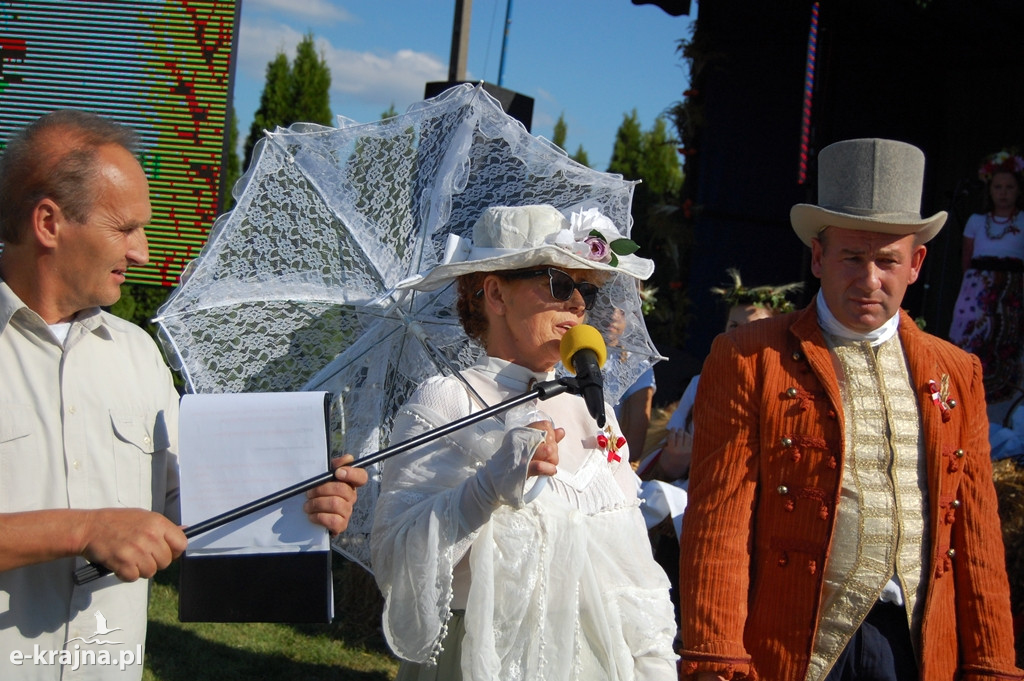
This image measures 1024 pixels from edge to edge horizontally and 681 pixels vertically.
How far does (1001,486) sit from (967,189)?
3.80 metres

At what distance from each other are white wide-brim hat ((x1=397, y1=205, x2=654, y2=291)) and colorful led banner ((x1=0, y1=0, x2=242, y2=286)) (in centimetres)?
385

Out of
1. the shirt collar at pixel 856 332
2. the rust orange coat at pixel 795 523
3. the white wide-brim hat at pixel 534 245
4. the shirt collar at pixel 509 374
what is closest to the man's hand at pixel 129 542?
the shirt collar at pixel 509 374

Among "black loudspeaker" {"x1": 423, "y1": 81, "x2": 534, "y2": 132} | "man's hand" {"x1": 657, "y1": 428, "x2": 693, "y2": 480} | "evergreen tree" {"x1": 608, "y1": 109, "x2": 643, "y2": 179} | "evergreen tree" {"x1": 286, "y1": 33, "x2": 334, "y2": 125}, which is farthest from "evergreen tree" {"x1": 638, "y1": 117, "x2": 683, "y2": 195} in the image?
"man's hand" {"x1": 657, "y1": 428, "x2": 693, "y2": 480}

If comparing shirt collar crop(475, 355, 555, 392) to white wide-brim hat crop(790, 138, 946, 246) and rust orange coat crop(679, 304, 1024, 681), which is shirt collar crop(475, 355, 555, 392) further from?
white wide-brim hat crop(790, 138, 946, 246)

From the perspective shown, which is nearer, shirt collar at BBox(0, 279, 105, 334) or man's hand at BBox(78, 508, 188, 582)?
man's hand at BBox(78, 508, 188, 582)

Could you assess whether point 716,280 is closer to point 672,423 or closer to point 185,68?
point 672,423

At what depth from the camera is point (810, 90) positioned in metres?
8.63

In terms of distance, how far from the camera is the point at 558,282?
2518mm

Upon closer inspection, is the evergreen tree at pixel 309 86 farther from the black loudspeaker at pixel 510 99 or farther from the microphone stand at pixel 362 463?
the microphone stand at pixel 362 463

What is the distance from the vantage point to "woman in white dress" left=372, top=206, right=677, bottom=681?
2.16 m

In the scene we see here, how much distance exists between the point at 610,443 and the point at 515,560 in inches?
18.2

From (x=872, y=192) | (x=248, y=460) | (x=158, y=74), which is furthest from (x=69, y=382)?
(x=158, y=74)

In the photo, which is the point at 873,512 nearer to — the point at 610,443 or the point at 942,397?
the point at 942,397

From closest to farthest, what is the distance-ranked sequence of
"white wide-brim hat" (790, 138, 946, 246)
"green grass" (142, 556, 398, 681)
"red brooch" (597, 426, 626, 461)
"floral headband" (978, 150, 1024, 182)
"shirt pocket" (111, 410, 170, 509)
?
"shirt pocket" (111, 410, 170, 509) < "red brooch" (597, 426, 626, 461) < "white wide-brim hat" (790, 138, 946, 246) < "green grass" (142, 556, 398, 681) < "floral headband" (978, 150, 1024, 182)
